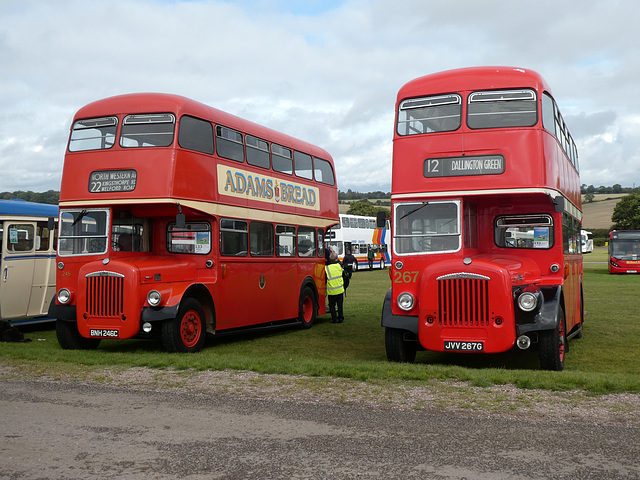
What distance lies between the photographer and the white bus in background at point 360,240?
1924 inches

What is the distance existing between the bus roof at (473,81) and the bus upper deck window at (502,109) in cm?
13

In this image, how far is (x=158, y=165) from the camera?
12016 mm

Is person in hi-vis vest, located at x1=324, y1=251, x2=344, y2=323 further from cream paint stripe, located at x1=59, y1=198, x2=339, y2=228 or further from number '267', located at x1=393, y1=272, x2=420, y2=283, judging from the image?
number '267', located at x1=393, y1=272, x2=420, y2=283

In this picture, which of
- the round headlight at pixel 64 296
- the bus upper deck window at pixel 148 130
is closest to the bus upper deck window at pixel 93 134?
the bus upper deck window at pixel 148 130

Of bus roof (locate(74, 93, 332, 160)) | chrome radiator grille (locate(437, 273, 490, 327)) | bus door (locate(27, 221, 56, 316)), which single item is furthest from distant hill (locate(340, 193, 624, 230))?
chrome radiator grille (locate(437, 273, 490, 327))

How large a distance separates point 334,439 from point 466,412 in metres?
1.72

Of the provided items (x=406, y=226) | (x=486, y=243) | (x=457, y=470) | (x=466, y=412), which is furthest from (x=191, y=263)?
(x=457, y=470)

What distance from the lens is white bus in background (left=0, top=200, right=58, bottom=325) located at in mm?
14953

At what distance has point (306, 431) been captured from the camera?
6.35m

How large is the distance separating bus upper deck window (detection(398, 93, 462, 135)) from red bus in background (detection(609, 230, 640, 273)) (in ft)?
115

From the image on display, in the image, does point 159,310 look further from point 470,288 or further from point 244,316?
point 470,288

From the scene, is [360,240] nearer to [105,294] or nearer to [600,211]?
[105,294]

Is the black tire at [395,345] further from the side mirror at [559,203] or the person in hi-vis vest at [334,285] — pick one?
the person in hi-vis vest at [334,285]

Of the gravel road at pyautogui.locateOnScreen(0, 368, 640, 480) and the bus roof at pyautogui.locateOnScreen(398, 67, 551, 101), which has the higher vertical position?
the bus roof at pyautogui.locateOnScreen(398, 67, 551, 101)
